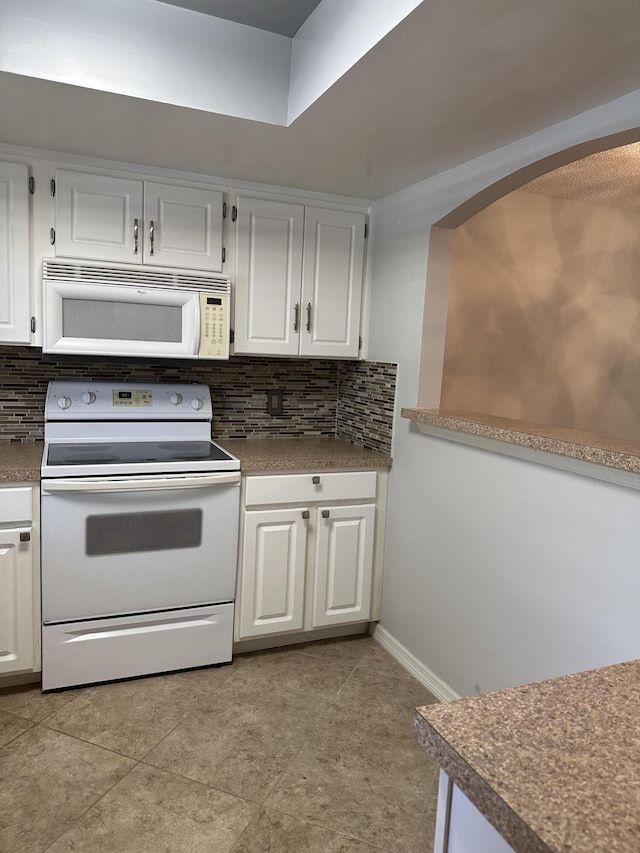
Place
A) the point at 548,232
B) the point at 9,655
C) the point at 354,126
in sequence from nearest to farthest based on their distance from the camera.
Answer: the point at 354,126
the point at 9,655
the point at 548,232

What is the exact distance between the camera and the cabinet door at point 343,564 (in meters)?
2.64

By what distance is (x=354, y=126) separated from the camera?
1914 mm

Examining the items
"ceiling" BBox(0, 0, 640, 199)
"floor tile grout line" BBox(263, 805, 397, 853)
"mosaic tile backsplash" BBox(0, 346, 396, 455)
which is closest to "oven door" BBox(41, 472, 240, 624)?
"mosaic tile backsplash" BBox(0, 346, 396, 455)

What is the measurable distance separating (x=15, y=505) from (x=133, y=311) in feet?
2.84

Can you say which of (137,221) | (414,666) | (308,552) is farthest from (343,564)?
(137,221)

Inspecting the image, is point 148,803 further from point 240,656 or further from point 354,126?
point 354,126

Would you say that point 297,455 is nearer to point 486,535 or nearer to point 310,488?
point 310,488

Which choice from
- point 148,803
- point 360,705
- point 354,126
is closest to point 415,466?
point 360,705

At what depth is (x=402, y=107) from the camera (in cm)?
173

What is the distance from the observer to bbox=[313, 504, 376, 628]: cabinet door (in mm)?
2643

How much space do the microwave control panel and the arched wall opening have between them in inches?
43.0

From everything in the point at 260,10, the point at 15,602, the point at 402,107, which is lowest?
the point at 15,602

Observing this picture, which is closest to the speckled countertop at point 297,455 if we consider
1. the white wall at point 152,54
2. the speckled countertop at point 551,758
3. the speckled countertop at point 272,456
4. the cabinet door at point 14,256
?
the speckled countertop at point 272,456

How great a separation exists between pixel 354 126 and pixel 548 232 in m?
1.86
